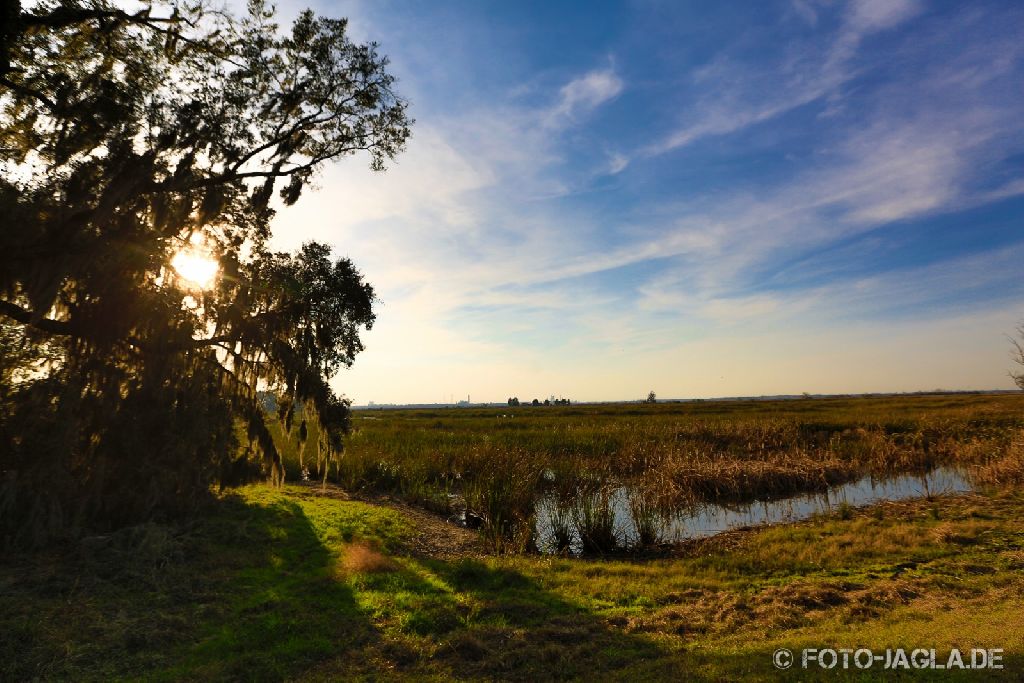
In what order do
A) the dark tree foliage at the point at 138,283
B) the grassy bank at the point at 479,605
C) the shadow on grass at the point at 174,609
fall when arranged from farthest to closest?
the dark tree foliage at the point at 138,283
the shadow on grass at the point at 174,609
the grassy bank at the point at 479,605

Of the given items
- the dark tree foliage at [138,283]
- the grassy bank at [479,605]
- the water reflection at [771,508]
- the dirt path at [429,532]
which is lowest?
the water reflection at [771,508]

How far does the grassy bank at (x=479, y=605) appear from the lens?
6184mm

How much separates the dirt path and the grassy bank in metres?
0.40

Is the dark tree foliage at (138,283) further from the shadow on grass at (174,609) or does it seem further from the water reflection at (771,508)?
the water reflection at (771,508)

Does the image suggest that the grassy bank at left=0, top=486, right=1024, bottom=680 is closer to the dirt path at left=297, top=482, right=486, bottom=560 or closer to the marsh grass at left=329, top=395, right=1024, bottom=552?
the dirt path at left=297, top=482, right=486, bottom=560

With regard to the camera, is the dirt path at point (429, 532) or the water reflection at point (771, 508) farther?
the water reflection at point (771, 508)

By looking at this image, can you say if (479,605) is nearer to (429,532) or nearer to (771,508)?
(429,532)

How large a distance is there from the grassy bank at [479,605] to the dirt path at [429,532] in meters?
0.40

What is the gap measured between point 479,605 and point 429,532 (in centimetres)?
659

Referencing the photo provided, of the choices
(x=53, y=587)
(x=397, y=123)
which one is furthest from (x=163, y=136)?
(x=53, y=587)

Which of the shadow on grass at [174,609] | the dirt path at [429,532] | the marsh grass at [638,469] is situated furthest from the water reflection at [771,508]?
the shadow on grass at [174,609]

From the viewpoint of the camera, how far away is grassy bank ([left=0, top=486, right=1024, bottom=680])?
20.3 feet

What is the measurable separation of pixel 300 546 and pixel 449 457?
1349 cm

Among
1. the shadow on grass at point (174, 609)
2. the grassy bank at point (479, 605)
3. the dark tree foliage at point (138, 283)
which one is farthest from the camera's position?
the dark tree foliage at point (138, 283)
